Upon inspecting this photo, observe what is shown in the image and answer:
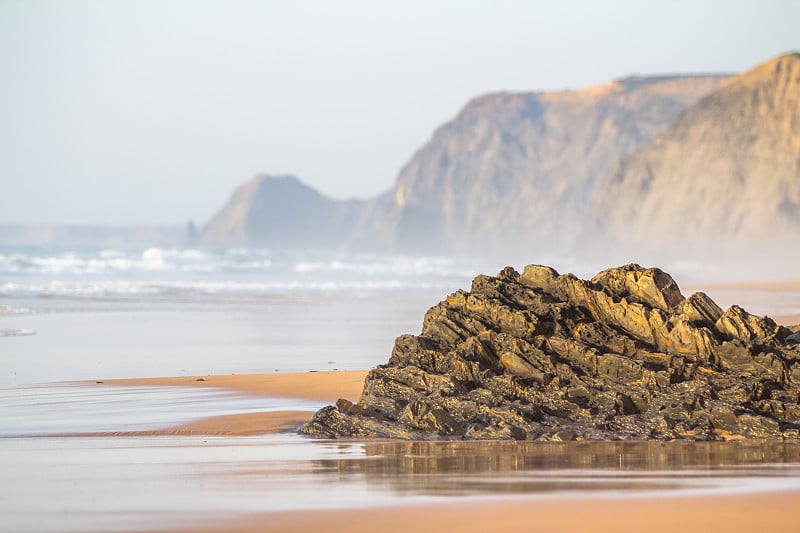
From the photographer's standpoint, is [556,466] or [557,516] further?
[556,466]

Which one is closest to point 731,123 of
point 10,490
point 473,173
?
point 10,490

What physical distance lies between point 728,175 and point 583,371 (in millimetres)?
79907

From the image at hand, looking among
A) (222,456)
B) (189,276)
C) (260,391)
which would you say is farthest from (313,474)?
(189,276)

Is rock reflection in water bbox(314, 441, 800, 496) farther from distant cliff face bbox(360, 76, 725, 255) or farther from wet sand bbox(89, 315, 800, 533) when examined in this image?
distant cliff face bbox(360, 76, 725, 255)

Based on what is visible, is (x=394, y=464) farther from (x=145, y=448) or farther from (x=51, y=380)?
(x=51, y=380)

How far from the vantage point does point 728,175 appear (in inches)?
3428

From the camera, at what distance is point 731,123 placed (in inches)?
3499

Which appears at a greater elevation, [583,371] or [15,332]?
[15,332]

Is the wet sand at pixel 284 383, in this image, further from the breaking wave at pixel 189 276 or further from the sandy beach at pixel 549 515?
the breaking wave at pixel 189 276

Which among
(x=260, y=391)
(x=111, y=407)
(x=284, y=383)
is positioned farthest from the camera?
(x=284, y=383)

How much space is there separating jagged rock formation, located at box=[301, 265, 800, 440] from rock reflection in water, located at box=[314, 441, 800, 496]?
0.37 metres

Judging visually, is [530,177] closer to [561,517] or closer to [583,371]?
[583,371]

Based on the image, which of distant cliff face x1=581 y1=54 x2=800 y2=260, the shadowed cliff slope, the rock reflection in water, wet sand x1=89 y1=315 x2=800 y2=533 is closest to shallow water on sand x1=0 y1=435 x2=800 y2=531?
the rock reflection in water

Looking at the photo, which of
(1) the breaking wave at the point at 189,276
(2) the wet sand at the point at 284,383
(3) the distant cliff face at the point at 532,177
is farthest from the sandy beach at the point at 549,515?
(3) the distant cliff face at the point at 532,177
